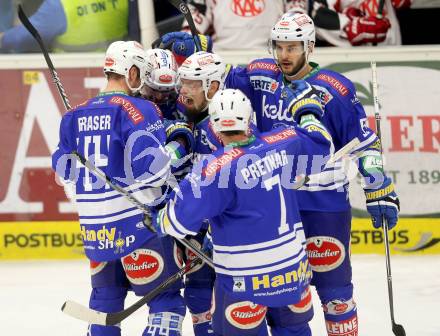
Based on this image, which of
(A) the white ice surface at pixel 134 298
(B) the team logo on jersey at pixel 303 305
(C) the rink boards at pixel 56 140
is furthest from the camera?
(C) the rink boards at pixel 56 140

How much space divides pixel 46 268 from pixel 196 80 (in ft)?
8.34

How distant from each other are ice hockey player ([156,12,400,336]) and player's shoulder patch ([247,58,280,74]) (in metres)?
0.09

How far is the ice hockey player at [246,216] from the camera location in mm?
4332

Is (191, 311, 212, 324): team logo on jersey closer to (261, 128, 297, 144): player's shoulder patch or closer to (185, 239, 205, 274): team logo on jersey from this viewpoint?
(185, 239, 205, 274): team logo on jersey

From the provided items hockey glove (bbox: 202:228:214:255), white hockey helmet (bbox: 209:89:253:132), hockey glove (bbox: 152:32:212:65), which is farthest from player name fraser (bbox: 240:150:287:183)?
hockey glove (bbox: 152:32:212:65)

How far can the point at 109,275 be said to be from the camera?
16.5ft

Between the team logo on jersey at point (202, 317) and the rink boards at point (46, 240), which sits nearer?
the team logo on jersey at point (202, 317)

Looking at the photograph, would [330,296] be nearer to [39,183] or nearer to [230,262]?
[230,262]

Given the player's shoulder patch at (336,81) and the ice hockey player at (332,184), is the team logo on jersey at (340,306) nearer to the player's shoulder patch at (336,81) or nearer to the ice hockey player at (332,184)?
the ice hockey player at (332,184)

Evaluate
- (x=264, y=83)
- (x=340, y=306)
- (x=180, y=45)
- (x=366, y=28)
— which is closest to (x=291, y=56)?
(x=264, y=83)

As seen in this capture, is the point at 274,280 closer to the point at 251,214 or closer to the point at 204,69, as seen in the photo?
the point at 251,214

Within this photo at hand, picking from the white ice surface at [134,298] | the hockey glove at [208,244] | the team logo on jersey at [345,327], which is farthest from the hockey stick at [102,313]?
the white ice surface at [134,298]

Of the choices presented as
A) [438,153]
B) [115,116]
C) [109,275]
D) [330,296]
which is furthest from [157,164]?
[438,153]

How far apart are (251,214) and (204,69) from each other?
92cm
